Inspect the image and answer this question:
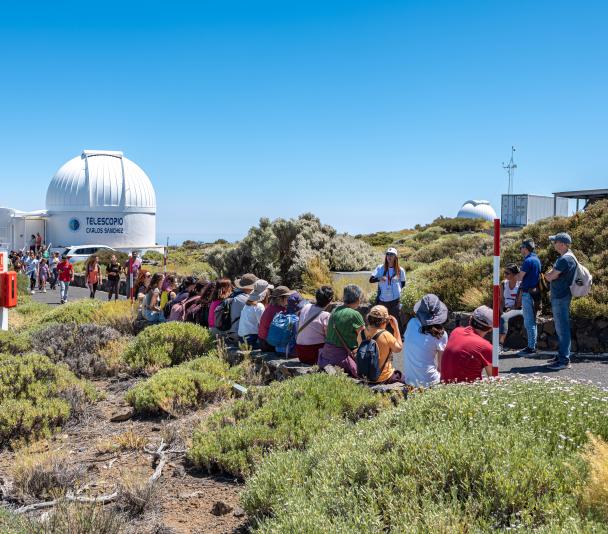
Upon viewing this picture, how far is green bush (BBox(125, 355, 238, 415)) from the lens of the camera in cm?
671

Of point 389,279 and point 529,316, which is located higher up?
point 389,279

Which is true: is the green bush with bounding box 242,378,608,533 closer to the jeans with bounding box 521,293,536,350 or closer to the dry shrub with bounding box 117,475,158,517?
the dry shrub with bounding box 117,475,158,517

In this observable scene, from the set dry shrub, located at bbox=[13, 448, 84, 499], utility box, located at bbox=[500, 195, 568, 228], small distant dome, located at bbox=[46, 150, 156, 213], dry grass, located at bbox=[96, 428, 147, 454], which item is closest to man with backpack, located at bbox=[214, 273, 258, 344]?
dry grass, located at bbox=[96, 428, 147, 454]

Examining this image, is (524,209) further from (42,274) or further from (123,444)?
(123,444)

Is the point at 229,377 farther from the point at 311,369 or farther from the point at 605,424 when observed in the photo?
the point at 605,424

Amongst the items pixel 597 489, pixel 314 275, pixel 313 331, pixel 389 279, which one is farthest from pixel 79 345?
pixel 597 489

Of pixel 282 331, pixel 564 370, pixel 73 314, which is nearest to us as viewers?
pixel 282 331

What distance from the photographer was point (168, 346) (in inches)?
346

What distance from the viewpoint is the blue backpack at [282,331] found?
772cm

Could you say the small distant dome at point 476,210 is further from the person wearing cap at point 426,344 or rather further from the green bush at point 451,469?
the green bush at point 451,469

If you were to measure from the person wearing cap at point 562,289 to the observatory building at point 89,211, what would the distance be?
1590 inches

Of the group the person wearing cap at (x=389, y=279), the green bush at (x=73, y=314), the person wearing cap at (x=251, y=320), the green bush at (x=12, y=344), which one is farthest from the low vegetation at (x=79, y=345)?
the person wearing cap at (x=389, y=279)

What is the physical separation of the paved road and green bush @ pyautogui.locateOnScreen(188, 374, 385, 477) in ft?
47.5

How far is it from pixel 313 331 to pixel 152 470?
263 centimetres
